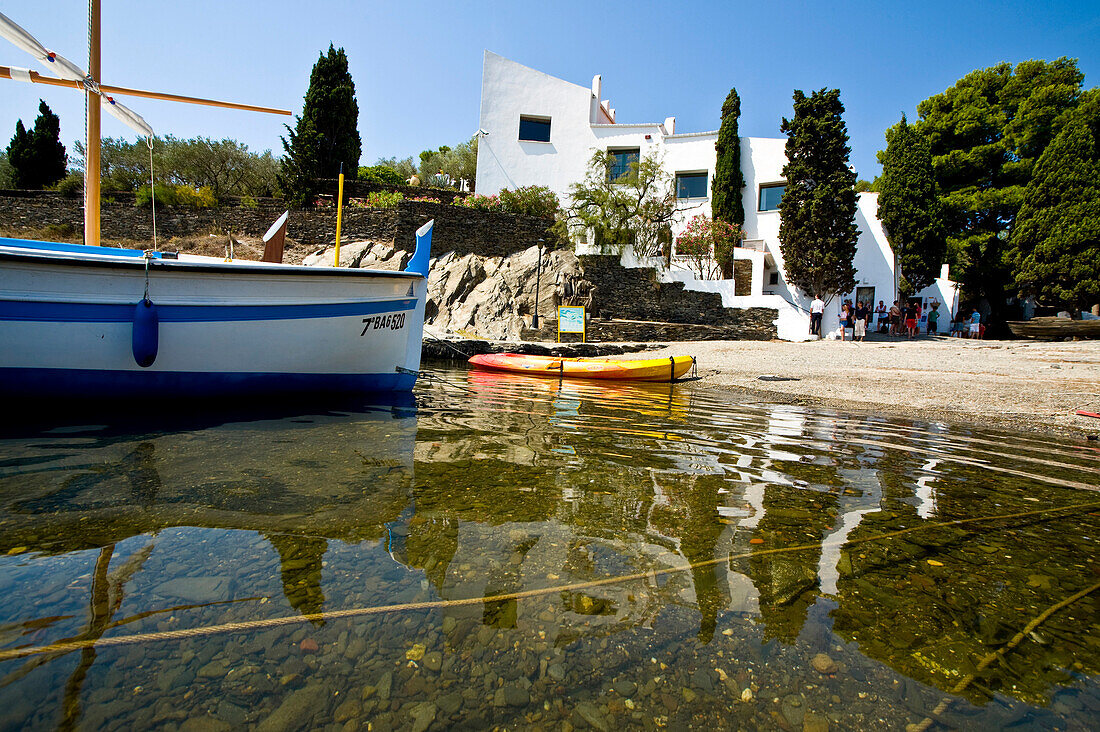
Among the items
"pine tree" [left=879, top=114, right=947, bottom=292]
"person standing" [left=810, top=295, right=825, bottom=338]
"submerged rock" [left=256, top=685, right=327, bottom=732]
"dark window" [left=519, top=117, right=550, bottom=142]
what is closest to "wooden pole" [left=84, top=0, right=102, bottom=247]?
"submerged rock" [left=256, top=685, right=327, bottom=732]

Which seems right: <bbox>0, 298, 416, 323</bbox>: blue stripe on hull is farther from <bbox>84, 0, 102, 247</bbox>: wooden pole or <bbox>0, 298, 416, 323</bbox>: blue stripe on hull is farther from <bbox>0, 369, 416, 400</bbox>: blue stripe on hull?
<bbox>84, 0, 102, 247</bbox>: wooden pole

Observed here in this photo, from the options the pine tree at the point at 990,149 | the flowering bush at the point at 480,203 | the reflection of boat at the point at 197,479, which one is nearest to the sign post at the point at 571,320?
the flowering bush at the point at 480,203

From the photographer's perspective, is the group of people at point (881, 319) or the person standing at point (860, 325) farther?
the group of people at point (881, 319)

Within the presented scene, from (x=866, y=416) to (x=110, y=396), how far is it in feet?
30.6

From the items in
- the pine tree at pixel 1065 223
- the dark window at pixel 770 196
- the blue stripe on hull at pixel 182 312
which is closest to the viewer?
the blue stripe on hull at pixel 182 312

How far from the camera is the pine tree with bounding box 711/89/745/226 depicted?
75.8ft

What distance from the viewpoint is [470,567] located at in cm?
223

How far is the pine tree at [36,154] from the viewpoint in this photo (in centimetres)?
2367

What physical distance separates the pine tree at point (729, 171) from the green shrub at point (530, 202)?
7666mm

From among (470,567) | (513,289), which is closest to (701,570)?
(470,567)

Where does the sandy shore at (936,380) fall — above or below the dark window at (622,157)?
below

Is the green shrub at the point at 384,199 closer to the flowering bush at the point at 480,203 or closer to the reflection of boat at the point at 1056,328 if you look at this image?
the flowering bush at the point at 480,203

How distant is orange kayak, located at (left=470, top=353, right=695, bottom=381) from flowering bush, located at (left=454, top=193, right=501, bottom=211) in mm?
13177

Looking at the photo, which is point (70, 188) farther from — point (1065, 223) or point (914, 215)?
point (1065, 223)
